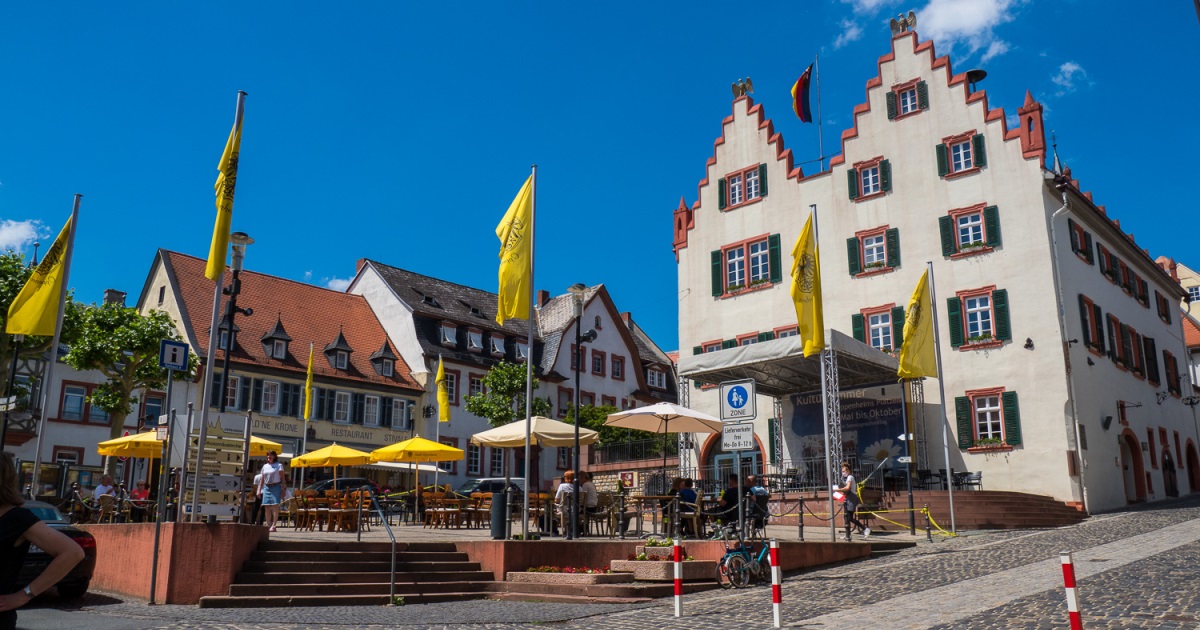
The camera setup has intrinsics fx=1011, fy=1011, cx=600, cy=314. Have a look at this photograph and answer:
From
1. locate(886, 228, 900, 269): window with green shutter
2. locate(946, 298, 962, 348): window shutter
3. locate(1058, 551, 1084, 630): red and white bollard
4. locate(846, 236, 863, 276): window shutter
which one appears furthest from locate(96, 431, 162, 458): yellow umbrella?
locate(946, 298, 962, 348): window shutter

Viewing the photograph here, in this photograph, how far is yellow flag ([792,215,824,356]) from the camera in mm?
19125

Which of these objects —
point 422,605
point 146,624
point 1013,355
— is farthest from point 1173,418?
point 146,624

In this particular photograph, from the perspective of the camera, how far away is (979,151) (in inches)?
1245

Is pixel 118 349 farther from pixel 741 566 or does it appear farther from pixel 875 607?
pixel 875 607

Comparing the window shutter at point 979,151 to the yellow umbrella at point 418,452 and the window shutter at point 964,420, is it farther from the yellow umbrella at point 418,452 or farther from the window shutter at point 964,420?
the yellow umbrella at point 418,452

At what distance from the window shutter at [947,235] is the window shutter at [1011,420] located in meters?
4.94

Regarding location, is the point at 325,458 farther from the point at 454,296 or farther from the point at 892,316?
the point at 454,296

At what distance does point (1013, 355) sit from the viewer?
29.7 m

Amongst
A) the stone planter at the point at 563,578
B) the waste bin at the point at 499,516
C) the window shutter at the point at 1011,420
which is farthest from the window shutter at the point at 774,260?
the stone planter at the point at 563,578

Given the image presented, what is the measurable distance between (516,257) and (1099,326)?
75.4 ft

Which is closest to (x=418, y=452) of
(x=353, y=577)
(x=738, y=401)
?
(x=353, y=577)

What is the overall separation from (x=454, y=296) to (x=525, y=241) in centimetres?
3994

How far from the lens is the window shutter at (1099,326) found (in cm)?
3183

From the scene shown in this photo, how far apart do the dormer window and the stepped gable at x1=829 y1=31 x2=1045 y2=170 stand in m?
23.8
